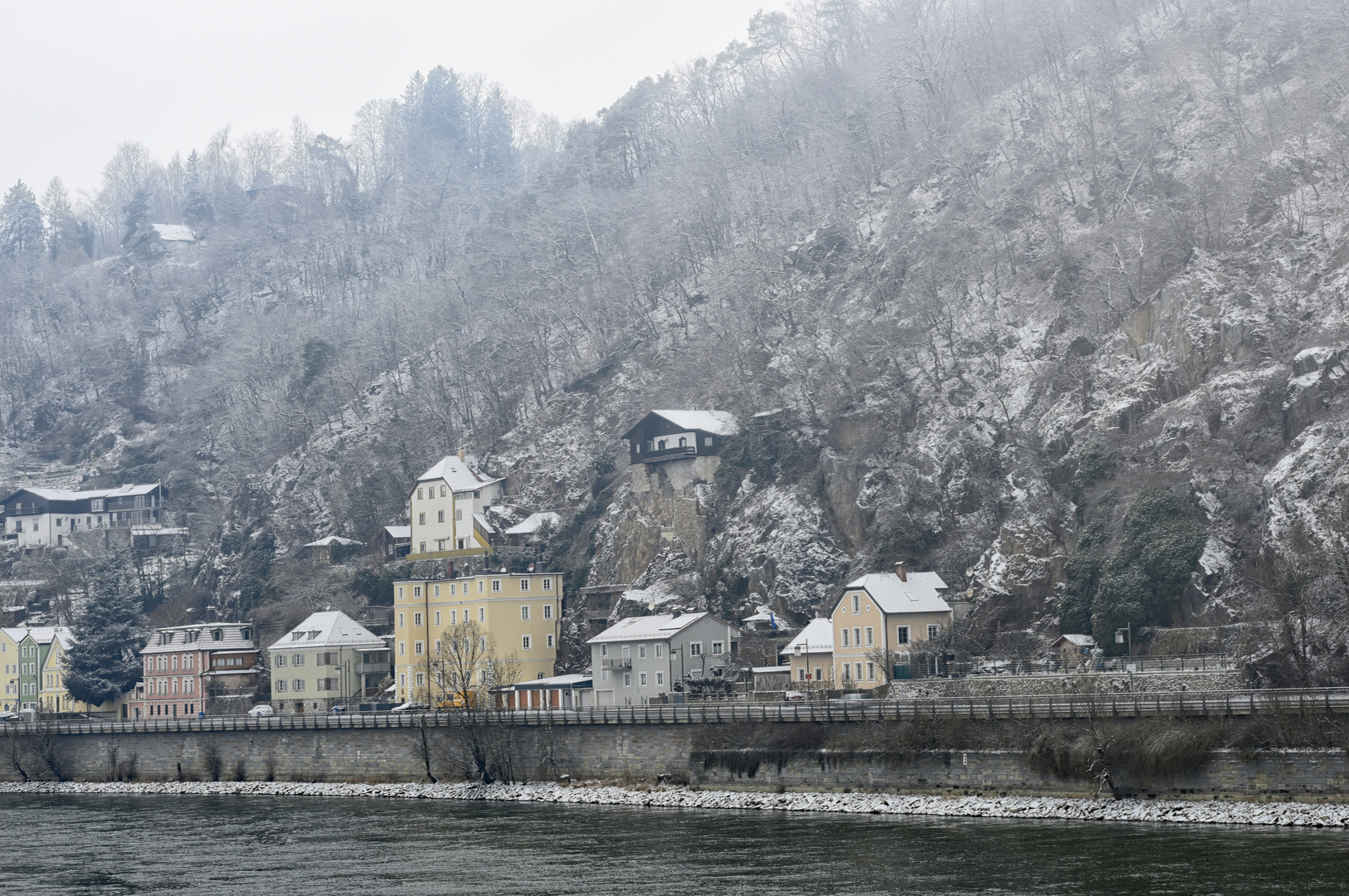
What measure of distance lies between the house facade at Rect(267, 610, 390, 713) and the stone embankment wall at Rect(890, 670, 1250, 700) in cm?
4629

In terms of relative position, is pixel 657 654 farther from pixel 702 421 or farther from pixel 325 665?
pixel 325 665

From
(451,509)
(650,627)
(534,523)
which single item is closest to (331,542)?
(451,509)

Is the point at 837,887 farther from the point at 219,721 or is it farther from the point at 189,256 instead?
the point at 189,256

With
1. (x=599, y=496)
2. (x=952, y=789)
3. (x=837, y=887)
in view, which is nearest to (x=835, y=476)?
(x=599, y=496)

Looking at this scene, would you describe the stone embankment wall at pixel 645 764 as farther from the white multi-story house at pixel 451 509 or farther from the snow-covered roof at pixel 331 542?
the snow-covered roof at pixel 331 542

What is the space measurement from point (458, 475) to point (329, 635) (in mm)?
15932

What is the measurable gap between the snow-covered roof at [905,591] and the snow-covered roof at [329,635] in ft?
132

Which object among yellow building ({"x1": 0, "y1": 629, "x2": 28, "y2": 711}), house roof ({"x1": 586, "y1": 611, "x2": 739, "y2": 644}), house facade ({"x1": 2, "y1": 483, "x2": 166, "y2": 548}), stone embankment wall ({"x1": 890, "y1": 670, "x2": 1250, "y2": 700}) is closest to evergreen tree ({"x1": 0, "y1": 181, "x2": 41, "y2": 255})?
house facade ({"x1": 2, "y1": 483, "x2": 166, "y2": 548})

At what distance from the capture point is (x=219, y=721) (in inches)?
3349

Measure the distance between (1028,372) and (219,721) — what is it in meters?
54.0

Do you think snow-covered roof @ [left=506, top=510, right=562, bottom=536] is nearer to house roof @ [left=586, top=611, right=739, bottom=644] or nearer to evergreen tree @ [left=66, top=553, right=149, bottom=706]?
house roof @ [left=586, top=611, right=739, bottom=644]

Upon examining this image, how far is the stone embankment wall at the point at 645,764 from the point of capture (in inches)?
1935

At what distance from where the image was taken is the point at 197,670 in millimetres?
102562

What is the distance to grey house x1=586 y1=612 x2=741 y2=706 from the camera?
81000 millimetres
